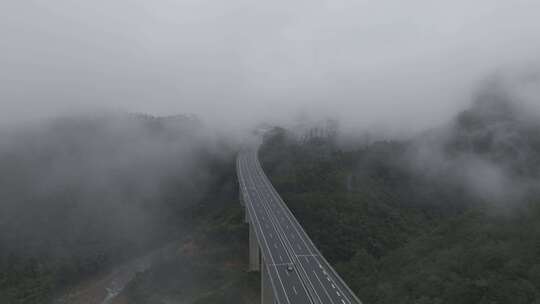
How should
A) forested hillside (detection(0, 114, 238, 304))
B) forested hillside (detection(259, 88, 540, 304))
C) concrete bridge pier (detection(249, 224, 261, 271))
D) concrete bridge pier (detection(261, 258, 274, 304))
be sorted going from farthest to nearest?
forested hillside (detection(0, 114, 238, 304)) < concrete bridge pier (detection(249, 224, 261, 271)) < concrete bridge pier (detection(261, 258, 274, 304)) < forested hillside (detection(259, 88, 540, 304))

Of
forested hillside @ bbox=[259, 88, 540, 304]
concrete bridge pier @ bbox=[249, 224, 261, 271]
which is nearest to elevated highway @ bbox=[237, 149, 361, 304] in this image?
concrete bridge pier @ bbox=[249, 224, 261, 271]

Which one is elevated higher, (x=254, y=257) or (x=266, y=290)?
(x=266, y=290)

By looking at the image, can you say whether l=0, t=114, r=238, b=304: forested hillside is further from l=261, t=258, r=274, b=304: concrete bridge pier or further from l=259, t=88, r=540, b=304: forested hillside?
l=261, t=258, r=274, b=304: concrete bridge pier

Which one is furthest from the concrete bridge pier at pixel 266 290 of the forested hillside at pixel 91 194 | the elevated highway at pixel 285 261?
the forested hillside at pixel 91 194

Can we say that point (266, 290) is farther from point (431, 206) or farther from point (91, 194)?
point (91, 194)

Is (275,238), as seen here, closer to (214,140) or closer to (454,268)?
(454,268)

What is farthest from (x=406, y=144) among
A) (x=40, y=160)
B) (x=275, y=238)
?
(x=40, y=160)

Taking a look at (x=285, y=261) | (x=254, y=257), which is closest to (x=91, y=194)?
(x=254, y=257)

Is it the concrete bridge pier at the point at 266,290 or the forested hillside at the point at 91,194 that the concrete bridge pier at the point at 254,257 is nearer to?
the concrete bridge pier at the point at 266,290
